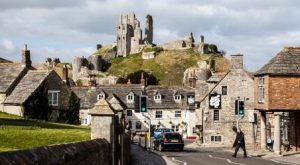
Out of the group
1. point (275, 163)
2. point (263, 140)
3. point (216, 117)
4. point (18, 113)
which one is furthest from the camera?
point (216, 117)

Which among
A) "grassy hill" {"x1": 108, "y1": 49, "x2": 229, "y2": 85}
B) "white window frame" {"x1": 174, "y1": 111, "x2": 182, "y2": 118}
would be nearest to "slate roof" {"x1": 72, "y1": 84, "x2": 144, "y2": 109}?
"white window frame" {"x1": 174, "y1": 111, "x2": 182, "y2": 118}

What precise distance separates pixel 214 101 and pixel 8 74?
24.7m

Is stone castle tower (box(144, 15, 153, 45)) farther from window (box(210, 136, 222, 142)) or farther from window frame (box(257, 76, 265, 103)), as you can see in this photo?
window frame (box(257, 76, 265, 103))

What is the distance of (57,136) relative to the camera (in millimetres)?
21000

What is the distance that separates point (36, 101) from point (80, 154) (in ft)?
133

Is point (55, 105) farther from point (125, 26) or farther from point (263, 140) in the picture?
point (125, 26)

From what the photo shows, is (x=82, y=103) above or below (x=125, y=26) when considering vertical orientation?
below

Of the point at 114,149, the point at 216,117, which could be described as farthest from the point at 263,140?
the point at 114,149

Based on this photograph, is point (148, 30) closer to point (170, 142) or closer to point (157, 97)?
point (157, 97)

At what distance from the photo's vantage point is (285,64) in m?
40.8

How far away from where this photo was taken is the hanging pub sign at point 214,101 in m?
62.8

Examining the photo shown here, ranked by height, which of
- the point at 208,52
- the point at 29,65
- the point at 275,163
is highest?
the point at 208,52

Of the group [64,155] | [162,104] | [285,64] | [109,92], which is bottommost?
[64,155]

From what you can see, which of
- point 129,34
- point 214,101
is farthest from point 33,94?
point 129,34
